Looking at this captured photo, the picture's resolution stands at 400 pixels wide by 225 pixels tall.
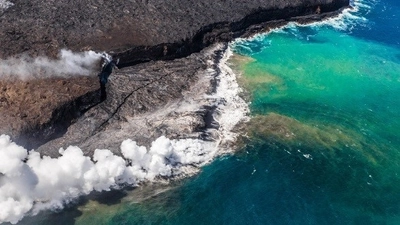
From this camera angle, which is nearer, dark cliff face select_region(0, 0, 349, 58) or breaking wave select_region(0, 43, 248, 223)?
breaking wave select_region(0, 43, 248, 223)

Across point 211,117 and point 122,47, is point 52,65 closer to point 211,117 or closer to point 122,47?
point 122,47

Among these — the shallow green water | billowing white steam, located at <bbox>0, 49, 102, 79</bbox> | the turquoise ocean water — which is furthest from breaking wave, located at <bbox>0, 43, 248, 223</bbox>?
billowing white steam, located at <bbox>0, 49, 102, 79</bbox>

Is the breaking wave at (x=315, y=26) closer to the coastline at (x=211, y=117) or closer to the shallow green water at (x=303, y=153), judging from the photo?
the shallow green water at (x=303, y=153)

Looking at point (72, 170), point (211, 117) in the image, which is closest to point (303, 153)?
point (211, 117)

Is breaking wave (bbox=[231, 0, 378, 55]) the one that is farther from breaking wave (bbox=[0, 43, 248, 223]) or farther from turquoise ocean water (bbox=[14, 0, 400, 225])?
breaking wave (bbox=[0, 43, 248, 223])

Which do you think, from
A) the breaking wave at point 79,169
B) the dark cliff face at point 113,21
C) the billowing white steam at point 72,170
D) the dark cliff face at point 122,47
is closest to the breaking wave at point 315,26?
the dark cliff face at point 122,47
